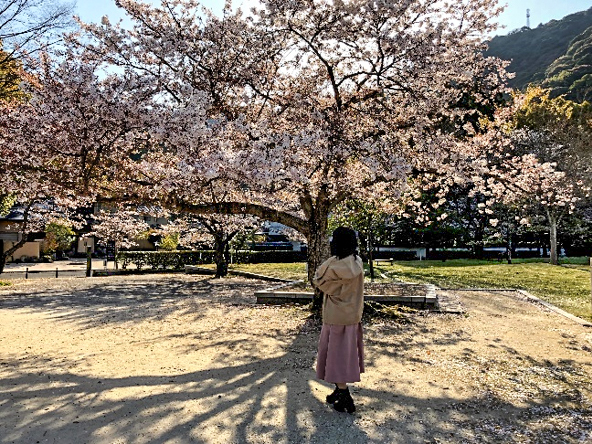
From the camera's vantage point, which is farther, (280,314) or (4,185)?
(280,314)

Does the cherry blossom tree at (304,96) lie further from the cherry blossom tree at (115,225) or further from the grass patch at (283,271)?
the cherry blossom tree at (115,225)

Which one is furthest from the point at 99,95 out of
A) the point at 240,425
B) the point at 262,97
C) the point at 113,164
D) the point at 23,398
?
the point at 240,425

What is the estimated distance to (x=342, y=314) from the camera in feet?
12.7

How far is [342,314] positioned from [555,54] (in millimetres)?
98225

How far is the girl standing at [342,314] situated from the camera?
12.6 feet

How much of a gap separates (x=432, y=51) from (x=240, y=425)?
6.44m

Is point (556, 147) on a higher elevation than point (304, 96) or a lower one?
higher

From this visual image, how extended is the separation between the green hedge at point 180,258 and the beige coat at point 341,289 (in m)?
23.6

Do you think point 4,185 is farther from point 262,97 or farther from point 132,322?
point 262,97

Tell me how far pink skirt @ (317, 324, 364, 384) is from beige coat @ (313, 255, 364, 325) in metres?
0.08

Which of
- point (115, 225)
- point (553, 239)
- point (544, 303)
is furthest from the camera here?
point (553, 239)

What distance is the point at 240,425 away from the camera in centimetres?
354

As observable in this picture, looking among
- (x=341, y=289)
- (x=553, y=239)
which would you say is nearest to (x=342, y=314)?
(x=341, y=289)

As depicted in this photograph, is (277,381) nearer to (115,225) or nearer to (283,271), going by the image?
(283,271)
